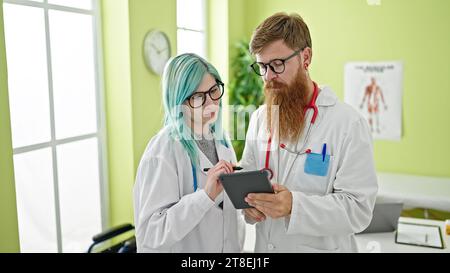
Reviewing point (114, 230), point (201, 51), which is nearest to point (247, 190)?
point (114, 230)

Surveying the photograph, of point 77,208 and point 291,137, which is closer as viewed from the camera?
point 291,137

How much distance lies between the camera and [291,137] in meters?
1.55

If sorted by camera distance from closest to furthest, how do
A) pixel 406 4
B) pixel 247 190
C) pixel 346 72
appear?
pixel 247 190
pixel 406 4
pixel 346 72

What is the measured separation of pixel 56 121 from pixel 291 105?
1.89 meters

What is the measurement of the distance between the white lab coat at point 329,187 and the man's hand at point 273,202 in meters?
0.03

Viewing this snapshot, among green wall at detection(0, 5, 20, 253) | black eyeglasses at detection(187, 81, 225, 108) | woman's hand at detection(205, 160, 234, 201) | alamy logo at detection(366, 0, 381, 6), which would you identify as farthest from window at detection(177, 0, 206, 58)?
woman's hand at detection(205, 160, 234, 201)

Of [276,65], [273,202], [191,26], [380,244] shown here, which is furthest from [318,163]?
[191,26]

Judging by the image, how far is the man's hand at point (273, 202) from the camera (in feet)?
4.33

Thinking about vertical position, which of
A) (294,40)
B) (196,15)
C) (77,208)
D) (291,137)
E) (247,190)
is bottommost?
(77,208)

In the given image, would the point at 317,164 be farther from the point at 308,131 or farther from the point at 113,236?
the point at 113,236

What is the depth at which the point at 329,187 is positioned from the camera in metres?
1.49

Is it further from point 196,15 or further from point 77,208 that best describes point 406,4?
point 77,208

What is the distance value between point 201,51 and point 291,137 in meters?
3.31

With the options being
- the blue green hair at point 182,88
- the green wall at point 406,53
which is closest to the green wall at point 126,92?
the blue green hair at point 182,88
